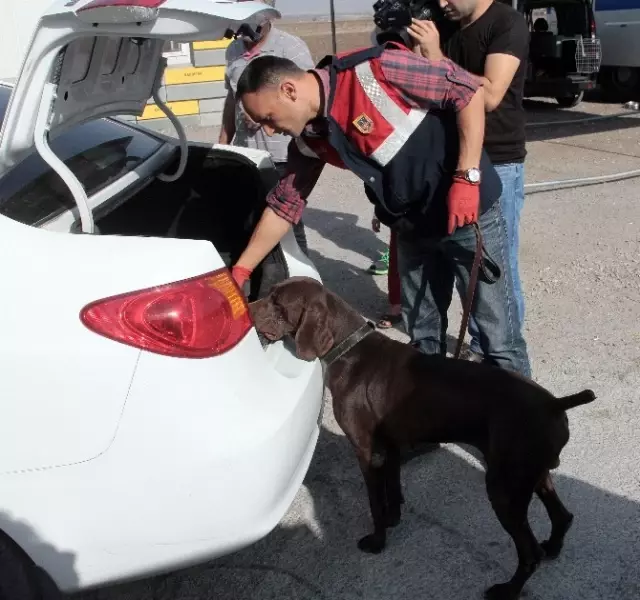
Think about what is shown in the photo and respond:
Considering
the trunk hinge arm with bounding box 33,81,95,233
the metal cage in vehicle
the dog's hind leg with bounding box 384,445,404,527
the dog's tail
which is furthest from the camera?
the metal cage in vehicle

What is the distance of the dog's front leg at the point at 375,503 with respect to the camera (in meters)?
2.82

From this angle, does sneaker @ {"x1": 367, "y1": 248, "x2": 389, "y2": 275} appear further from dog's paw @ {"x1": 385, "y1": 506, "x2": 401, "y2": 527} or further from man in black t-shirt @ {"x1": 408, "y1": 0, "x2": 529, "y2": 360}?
dog's paw @ {"x1": 385, "y1": 506, "x2": 401, "y2": 527}

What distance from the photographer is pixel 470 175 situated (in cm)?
277

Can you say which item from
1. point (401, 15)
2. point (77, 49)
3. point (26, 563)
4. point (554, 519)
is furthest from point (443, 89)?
point (26, 563)

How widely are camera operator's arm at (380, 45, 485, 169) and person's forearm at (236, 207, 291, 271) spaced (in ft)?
2.38

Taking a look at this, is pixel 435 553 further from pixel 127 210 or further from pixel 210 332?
pixel 127 210

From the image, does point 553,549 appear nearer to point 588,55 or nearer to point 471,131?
point 471,131

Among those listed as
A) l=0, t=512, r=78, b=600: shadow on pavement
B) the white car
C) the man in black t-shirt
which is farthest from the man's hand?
l=0, t=512, r=78, b=600: shadow on pavement

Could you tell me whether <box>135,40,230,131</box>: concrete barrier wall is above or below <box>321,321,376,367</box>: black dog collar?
below

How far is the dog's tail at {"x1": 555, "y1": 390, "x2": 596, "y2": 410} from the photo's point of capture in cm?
240

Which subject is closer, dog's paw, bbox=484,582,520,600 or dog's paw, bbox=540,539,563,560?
dog's paw, bbox=484,582,520,600

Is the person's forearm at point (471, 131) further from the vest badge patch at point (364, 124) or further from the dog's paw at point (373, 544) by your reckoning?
the dog's paw at point (373, 544)

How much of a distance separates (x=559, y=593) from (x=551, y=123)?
34.7ft

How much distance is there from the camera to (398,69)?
106 inches
